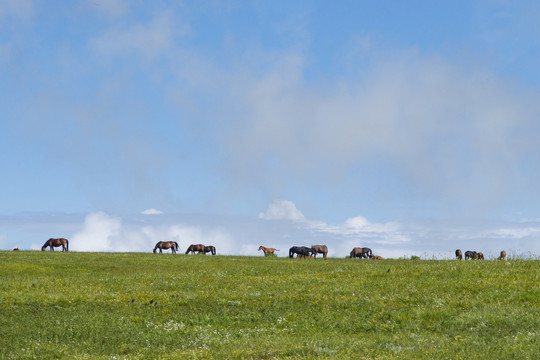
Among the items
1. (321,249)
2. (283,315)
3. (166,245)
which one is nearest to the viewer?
(283,315)

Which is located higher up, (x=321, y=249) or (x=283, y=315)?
(x=321, y=249)


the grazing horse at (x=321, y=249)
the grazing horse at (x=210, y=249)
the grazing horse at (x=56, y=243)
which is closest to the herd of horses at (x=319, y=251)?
the grazing horse at (x=321, y=249)

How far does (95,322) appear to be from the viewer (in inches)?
779

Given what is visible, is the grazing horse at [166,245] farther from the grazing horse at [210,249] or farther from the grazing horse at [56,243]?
the grazing horse at [56,243]

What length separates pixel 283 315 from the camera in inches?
829

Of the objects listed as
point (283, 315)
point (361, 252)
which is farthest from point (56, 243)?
point (283, 315)

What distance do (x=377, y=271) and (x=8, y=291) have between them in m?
21.2

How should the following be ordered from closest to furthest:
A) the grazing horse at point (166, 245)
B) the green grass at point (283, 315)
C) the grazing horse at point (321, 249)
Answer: the green grass at point (283, 315), the grazing horse at point (321, 249), the grazing horse at point (166, 245)

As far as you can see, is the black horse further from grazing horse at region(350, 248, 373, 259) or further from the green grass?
the green grass

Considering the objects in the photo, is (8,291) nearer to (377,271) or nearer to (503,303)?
(377,271)

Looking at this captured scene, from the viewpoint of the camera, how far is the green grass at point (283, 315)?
15.1m

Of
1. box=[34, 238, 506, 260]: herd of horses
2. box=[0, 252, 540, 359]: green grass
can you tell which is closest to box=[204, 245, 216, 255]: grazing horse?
box=[34, 238, 506, 260]: herd of horses

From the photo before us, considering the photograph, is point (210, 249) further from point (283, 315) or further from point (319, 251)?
point (283, 315)

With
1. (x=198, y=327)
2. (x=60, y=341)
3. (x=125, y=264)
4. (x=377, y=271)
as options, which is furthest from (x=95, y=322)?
(x=125, y=264)
